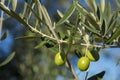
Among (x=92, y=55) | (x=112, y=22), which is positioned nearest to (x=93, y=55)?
(x=92, y=55)

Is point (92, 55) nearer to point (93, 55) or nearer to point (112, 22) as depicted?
point (93, 55)

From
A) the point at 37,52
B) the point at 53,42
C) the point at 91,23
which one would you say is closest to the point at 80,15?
the point at 91,23

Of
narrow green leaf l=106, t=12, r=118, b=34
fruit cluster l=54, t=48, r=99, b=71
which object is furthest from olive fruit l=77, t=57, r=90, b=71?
narrow green leaf l=106, t=12, r=118, b=34


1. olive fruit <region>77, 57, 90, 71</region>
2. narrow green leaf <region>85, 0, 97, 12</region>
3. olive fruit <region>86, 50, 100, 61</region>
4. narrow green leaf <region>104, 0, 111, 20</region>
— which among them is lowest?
olive fruit <region>77, 57, 90, 71</region>

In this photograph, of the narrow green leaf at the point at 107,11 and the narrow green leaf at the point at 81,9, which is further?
the narrow green leaf at the point at 107,11

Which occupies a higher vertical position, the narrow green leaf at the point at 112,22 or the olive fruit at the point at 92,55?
the narrow green leaf at the point at 112,22

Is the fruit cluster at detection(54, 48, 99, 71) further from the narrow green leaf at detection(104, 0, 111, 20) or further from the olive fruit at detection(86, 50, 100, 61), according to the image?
the narrow green leaf at detection(104, 0, 111, 20)

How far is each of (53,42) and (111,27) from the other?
213mm

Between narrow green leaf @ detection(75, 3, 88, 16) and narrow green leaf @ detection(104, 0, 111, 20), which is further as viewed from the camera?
narrow green leaf @ detection(104, 0, 111, 20)

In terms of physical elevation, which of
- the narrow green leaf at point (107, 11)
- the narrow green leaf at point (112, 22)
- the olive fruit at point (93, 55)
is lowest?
the olive fruit at point (93, 55)

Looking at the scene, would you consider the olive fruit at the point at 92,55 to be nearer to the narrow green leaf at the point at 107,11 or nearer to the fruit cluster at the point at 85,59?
the fruit cluster at the point at 85,59

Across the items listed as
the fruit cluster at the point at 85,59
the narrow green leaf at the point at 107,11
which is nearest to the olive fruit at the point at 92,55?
the fruit cluster at the point at 85,59

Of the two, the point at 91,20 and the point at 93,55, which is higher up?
the point at 91,20

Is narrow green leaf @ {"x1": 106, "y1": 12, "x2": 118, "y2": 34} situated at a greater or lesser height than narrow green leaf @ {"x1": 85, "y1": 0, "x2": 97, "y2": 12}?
lesser
